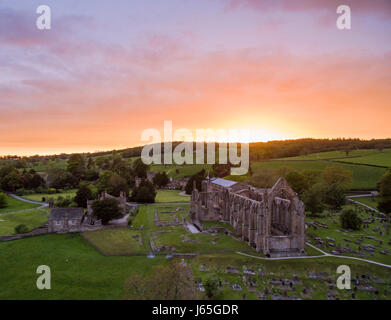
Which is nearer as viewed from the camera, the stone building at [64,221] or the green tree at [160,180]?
the stone building at [64,221]

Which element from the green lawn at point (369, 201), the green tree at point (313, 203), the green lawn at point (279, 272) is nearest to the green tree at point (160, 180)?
the green tree at point (313, 203)

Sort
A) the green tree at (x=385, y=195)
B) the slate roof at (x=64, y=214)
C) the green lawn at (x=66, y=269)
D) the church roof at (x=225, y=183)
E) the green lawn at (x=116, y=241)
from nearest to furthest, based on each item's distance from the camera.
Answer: the green lawn at (x=66, y=269)
the green lawn at (x=116, y=241)
the slate roof at (x=64, y=214)
the green tree at (x=385, y=195)
the church roof at (x=225, y=183)

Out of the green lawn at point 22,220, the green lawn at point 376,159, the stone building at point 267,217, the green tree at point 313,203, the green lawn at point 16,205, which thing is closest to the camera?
the stone building at point 267,217

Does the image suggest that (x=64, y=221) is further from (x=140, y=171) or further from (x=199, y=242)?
(x=140, y=171)

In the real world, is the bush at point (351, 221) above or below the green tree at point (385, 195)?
below

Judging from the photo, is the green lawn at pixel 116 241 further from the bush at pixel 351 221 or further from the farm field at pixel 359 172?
the farm field at pixel 359 172

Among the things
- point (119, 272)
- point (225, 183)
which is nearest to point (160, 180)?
point (225, 183)
